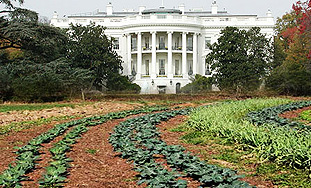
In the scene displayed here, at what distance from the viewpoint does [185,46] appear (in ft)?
149

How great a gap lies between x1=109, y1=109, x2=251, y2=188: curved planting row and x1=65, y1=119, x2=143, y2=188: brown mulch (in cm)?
17

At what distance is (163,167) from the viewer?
622 cm

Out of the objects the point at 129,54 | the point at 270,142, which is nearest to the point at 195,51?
the point at 129,54

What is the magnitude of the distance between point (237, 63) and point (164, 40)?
19.0 m

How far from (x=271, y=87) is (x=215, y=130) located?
22.8 metres

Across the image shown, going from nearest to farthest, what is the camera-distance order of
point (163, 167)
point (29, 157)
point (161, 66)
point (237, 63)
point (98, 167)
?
point (163, 167)
point (98, 167)
point (29, 157)
point (237, 63)
point (161, 66)

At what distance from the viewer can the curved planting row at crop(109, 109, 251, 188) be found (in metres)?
5.27

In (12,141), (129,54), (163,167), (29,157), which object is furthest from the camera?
(129,54)

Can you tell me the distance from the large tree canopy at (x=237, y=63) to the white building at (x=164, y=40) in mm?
13277

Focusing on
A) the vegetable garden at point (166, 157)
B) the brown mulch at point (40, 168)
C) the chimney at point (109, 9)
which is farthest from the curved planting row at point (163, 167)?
the chimney at point (109, 9)

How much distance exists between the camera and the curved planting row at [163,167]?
527 cm

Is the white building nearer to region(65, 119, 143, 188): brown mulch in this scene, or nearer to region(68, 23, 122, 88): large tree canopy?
region(68, 23, 122, 88): large tree canopy

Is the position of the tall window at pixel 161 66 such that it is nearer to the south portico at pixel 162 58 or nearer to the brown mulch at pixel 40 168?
the south portico at pixel 162 58

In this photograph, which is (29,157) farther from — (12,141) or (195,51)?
(195,51)
